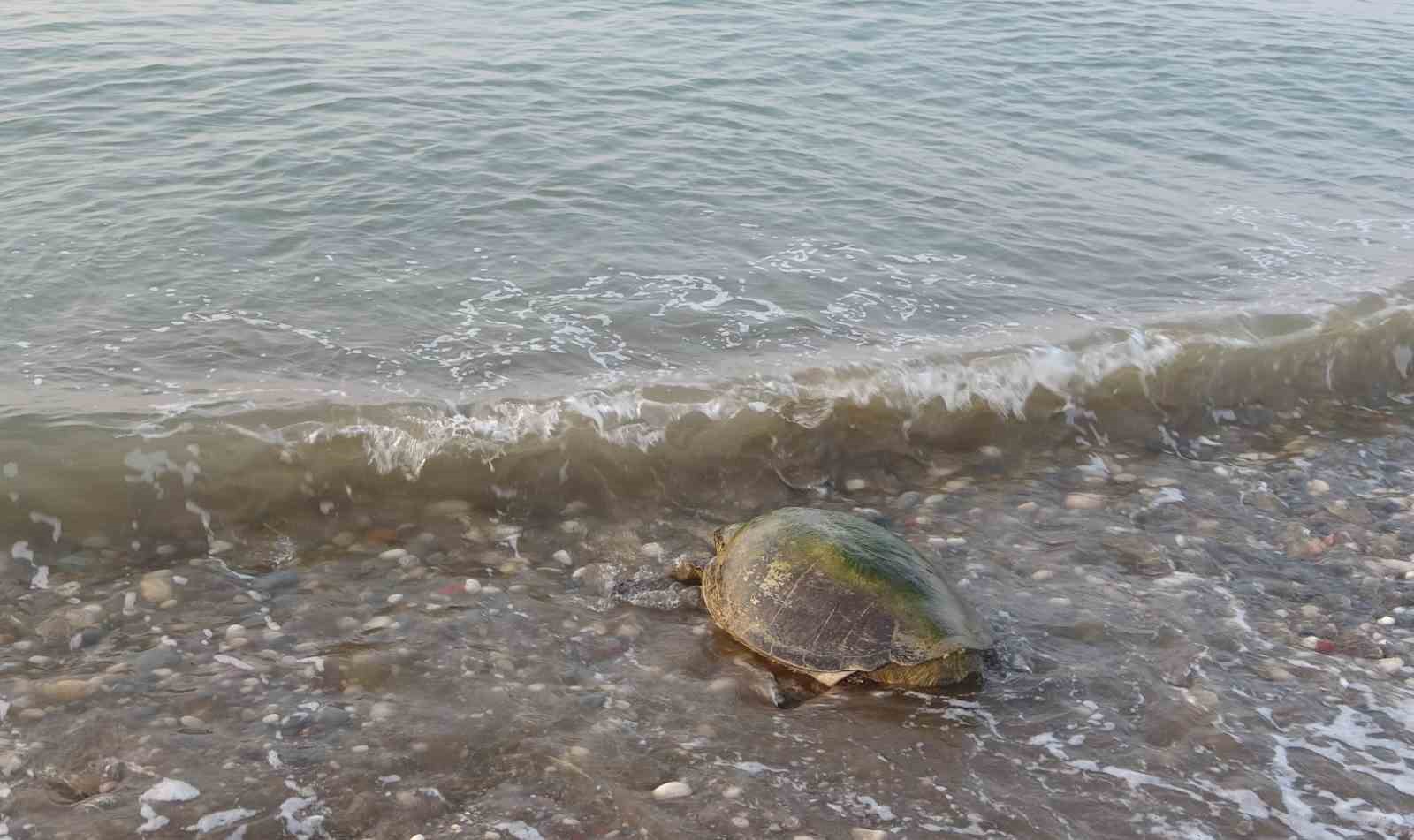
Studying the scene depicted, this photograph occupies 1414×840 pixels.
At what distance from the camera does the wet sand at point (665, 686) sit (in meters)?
3.95

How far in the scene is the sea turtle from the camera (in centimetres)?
A: 455

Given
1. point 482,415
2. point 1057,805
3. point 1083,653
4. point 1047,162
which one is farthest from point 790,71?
point 1057,805

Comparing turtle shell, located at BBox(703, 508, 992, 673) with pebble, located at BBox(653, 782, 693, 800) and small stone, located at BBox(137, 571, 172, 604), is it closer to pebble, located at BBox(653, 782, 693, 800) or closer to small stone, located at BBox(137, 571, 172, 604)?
pebble, located at BBox(653, 782, 693, 800)

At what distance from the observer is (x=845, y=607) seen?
15.3 feet

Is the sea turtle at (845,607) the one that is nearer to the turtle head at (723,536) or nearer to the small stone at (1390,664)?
the turtle head at (723,536)

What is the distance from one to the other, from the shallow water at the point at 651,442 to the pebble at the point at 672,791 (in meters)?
0.03

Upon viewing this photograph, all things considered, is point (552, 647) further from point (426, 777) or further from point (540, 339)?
point (540, 339)

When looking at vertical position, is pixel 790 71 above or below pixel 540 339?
above

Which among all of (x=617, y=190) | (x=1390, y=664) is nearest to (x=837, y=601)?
(x=1390, y=664)

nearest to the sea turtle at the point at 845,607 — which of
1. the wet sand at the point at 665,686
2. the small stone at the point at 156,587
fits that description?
the wet sand at the point at 665,686

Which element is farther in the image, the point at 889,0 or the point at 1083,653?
the point at 889,0

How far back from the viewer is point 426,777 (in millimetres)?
4055

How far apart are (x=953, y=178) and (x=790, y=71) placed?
4.23 m

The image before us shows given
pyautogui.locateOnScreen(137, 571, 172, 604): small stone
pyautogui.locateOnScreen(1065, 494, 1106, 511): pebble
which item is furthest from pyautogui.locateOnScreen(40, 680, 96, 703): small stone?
pyautogui.locateOnScreen(1065, 494, 1106, 511): pebble
